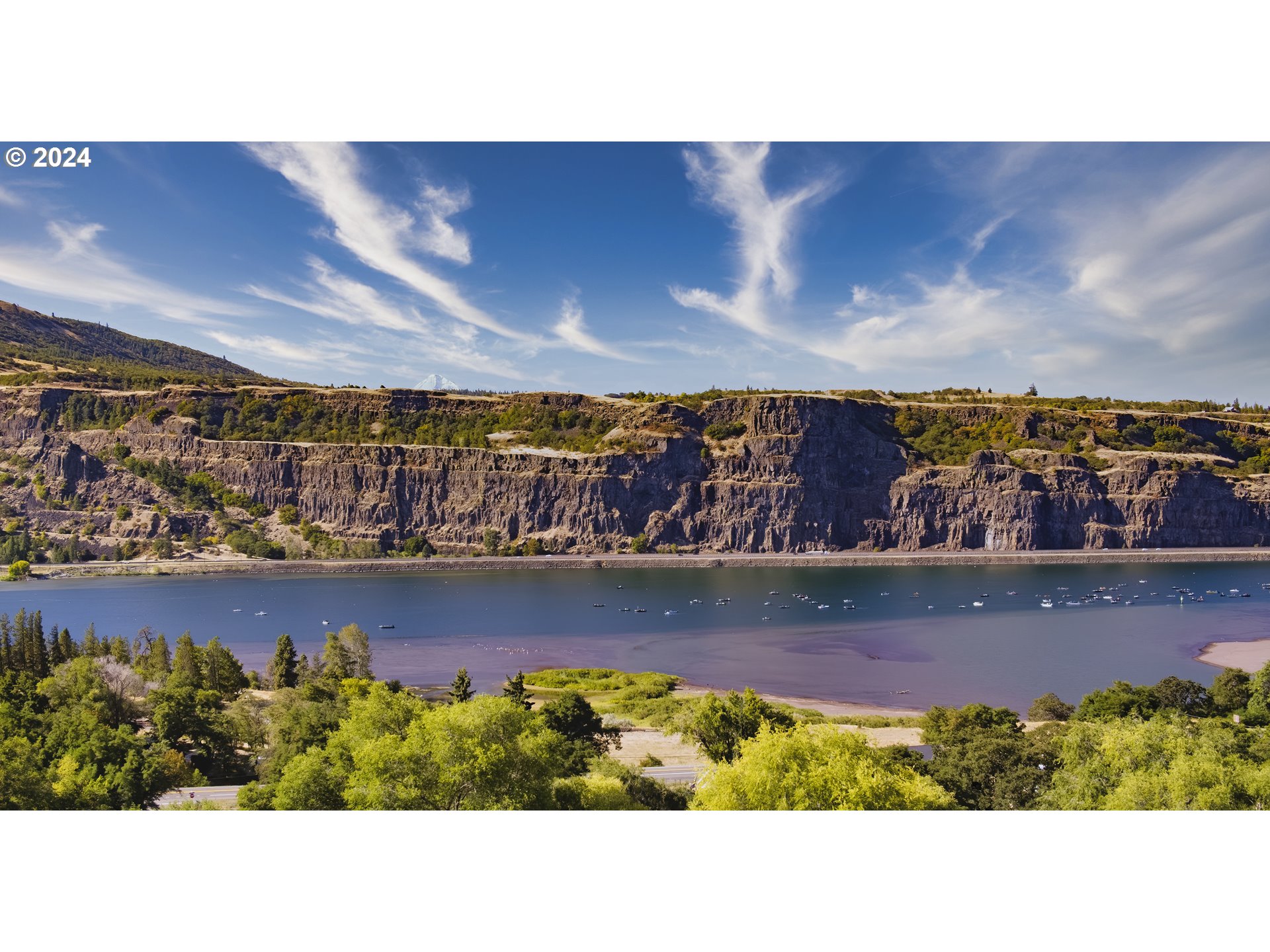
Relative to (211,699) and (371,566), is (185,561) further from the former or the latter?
(211,699)

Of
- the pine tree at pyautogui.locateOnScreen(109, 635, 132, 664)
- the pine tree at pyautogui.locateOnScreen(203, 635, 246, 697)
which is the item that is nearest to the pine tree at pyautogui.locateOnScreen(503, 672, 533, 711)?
the pine tree at pyautogui.locateOnScreen(203, 635, 246, 697)

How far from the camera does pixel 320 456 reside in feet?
235

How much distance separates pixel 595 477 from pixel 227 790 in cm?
5541

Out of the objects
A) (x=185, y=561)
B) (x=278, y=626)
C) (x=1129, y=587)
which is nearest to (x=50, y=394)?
(x=185, y=561)

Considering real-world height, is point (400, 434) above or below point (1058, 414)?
below

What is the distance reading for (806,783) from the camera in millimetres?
10461

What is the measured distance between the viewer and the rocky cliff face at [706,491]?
66250 mm

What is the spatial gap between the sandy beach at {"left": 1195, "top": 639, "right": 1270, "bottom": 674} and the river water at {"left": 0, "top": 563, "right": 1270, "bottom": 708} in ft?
2.44

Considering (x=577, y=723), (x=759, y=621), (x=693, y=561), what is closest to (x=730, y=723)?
(x=577, y=723)

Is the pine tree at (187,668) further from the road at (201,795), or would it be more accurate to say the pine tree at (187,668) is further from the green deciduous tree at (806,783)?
the green deciduous tree at (806,783)

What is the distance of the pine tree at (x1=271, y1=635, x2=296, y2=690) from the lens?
25609mm

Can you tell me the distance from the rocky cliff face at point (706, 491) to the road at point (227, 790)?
53016mm

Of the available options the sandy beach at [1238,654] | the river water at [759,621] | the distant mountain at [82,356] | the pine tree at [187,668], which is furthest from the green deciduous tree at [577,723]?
the distant mountain at [82,356]

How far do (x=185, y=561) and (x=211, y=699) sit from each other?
48007 millimetres
